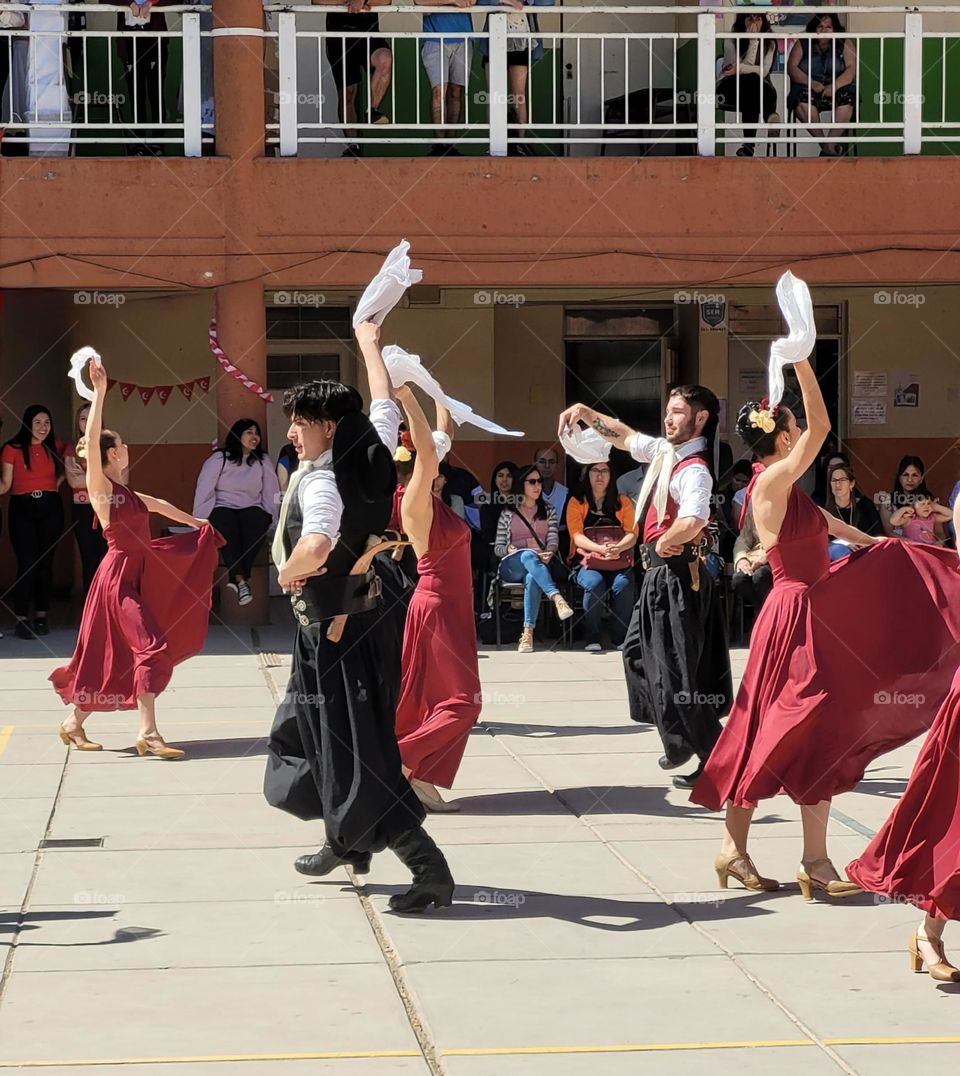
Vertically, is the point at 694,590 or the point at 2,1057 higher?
the point at 694,590

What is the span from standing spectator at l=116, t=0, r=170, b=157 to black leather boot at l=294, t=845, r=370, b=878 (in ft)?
33.1

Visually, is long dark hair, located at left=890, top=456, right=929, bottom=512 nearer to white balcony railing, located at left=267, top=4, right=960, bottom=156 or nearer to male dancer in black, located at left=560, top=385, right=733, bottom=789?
white balcony railing, located at left=267, top=4, right=960, bottom=156

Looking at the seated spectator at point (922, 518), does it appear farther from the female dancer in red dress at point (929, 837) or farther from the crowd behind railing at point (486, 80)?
the female dancer in red dress at point (929, 837)

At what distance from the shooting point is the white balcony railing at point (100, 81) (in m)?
14.4

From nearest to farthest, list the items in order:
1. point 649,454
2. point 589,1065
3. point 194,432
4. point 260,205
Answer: point 589,1065 < point 649,454 < point 260,205 < point 194,432

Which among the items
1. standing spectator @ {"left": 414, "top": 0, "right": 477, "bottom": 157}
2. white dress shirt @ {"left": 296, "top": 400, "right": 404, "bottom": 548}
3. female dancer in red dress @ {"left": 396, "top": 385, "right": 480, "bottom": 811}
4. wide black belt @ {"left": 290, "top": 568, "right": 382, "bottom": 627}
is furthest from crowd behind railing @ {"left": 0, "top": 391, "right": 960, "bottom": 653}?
white dress shirt @ {"left": 296, "top": 400, "right": 404, "bottom": 548}

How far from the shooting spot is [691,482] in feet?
25.8

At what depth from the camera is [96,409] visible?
29.2 feet

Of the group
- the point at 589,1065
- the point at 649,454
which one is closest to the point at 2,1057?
the point at 589,1065

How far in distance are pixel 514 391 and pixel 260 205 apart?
4.43 m

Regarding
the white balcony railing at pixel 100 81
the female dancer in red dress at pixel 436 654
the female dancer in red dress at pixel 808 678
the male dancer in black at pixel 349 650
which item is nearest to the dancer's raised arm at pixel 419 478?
the female dancer in red dress at pixel 436 654

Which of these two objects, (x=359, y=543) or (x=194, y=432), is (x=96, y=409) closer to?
(x=359, y=543)

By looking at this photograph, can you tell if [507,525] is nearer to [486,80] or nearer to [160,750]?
[486,80]

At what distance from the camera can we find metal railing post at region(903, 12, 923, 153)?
1477 cm
